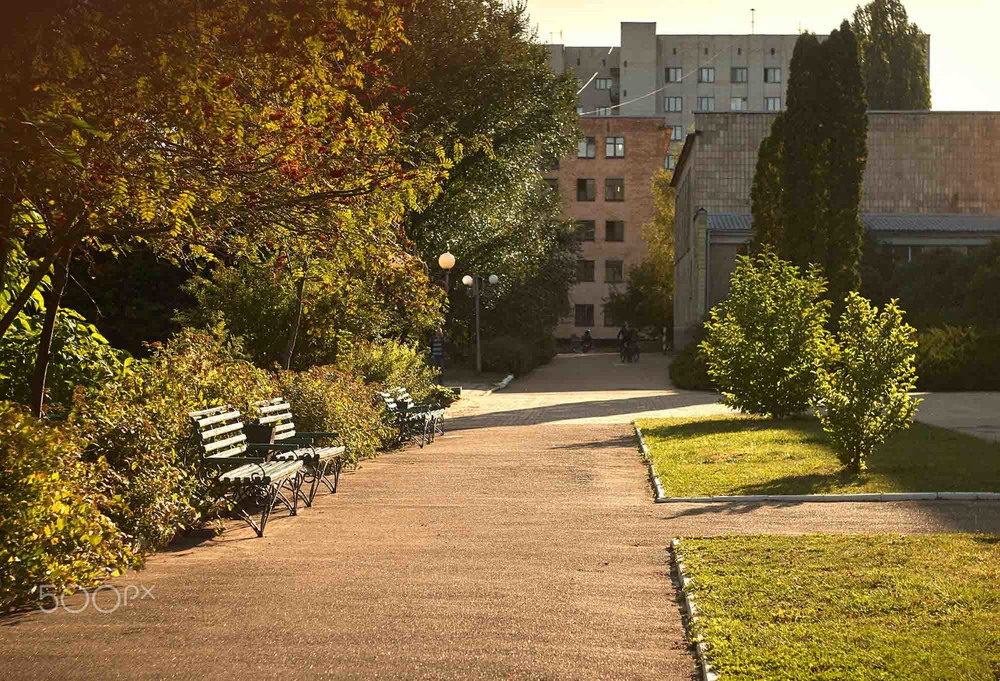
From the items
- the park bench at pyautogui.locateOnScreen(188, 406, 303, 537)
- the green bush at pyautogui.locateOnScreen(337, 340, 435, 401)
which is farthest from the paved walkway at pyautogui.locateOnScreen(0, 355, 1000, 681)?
the green bush at pyautogui.locateOnScreen(337, 340, 435, 401)

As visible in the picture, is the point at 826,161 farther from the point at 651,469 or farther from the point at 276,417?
the point at 276,417

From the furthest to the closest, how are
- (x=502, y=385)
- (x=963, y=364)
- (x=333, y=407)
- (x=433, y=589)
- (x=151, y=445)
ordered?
(x=502, y=385), (x=963, y=364), (x=333, y=407), (x=151, y=445), (x=433, y=589)

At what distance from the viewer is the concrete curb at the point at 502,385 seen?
33.3 meters

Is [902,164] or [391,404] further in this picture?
[902,164]

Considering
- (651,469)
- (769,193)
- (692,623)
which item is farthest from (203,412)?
(769,193)

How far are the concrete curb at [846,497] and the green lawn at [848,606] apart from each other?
216cm

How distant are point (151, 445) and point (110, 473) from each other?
58 centimetres

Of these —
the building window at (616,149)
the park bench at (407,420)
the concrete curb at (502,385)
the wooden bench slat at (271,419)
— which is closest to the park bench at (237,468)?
the wooden bench slat at (271,419)

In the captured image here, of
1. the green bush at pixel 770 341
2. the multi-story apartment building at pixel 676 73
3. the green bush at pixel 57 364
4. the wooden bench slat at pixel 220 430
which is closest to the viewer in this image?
the wooden bench slat at pixel 220 430

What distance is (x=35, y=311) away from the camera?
12.3 metres

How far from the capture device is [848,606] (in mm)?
6355

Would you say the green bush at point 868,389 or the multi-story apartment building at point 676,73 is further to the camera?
the multi-story apartment building at point 676,73

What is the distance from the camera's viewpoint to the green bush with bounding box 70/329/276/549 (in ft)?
26.8

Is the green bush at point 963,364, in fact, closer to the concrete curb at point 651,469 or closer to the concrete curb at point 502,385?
the concrete curb at point 502,385
